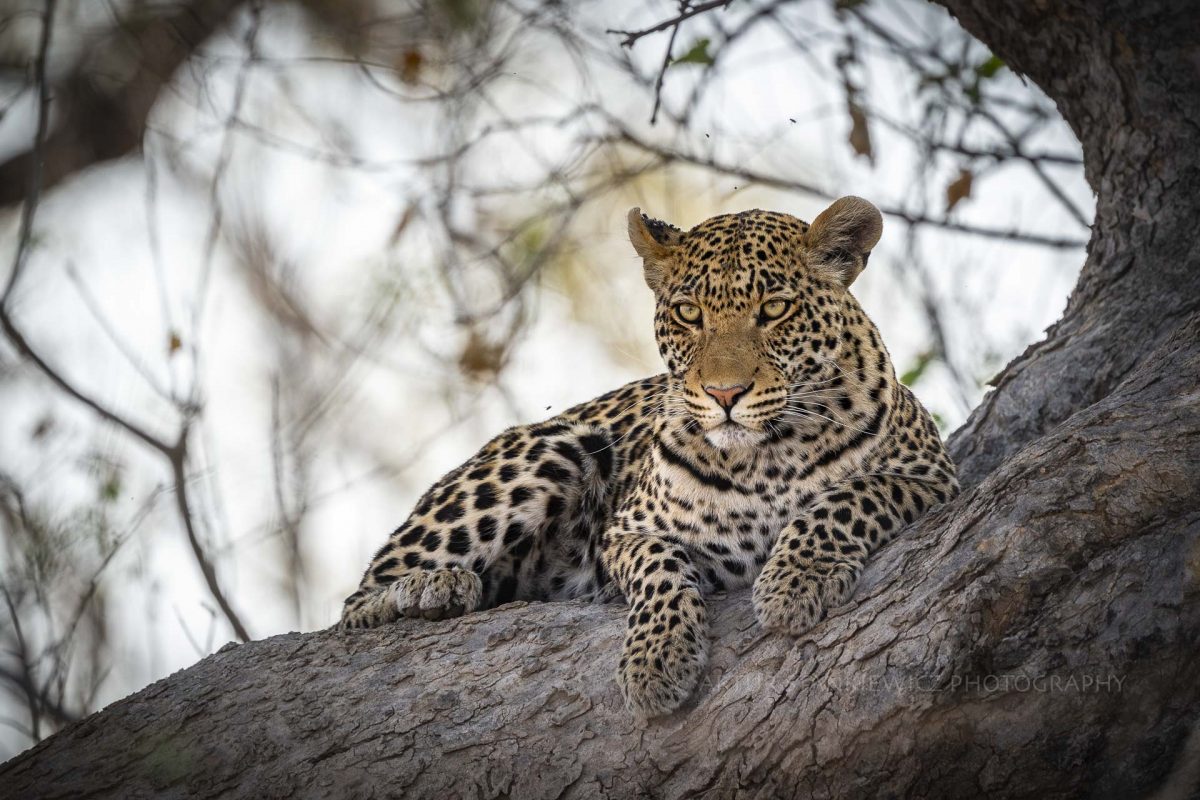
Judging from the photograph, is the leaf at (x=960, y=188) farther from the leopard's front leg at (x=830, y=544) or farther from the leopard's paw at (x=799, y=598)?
the leopard's paw at (x=799, y=598)

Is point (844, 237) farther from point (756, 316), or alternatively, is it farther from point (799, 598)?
point (799, 598)

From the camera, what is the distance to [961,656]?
3.91 m

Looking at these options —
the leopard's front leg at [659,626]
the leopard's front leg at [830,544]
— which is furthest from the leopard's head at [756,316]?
the leopard's front leg at [659,626]

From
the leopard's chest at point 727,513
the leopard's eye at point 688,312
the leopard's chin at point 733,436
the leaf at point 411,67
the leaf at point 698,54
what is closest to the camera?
Answer: the leopard's chin at point 733,436

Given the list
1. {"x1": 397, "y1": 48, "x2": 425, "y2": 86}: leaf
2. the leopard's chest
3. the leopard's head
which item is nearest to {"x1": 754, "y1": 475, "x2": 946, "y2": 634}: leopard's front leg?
the leopard's chest

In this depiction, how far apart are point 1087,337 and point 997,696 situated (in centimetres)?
267

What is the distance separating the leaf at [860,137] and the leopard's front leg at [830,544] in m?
2.42

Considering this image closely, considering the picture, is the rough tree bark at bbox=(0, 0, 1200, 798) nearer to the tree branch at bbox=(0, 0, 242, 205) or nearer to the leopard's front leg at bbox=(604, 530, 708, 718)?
the leopard's front leg at bbox=(604, 530, 708, 718)

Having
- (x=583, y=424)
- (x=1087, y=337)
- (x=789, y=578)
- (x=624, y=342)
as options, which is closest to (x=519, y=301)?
(x=624, y=342)

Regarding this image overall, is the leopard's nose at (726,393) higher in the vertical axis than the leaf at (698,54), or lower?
lower

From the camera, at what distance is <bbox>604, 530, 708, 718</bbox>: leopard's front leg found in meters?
4.51

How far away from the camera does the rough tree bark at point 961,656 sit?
12.4 feet

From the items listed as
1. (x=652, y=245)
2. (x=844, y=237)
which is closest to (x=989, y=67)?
(x=844, y=237)

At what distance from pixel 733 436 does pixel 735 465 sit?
21 centimetres
